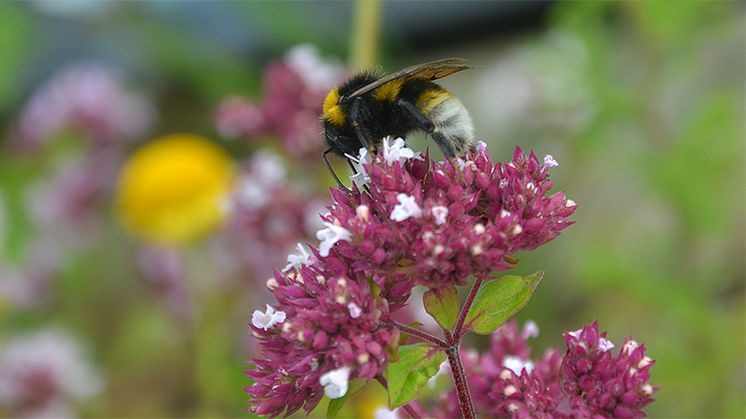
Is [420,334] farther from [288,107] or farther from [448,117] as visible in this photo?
[288,107]

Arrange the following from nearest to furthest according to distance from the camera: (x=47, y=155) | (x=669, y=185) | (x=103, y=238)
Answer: (x=669, y=185) < (x=47, y=155) < (x=103, y=238)

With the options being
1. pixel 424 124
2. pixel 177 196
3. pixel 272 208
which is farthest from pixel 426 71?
pixel 177 196

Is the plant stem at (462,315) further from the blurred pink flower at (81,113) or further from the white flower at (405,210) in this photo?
the blurred pink flower at (81,113)

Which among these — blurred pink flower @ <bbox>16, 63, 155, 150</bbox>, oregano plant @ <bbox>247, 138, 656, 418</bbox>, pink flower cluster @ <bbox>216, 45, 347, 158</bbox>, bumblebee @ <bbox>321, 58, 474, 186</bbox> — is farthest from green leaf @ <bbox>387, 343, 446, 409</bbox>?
blurred pink flower @ <bbox>16, 63, 155, 150</bbox>

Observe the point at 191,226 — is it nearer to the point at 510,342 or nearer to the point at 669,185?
the point at 669,185

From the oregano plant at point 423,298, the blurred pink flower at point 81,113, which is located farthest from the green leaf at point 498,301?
the blurred pink flower at point 81,113

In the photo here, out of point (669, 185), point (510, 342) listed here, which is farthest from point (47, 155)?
point (510, 342)
